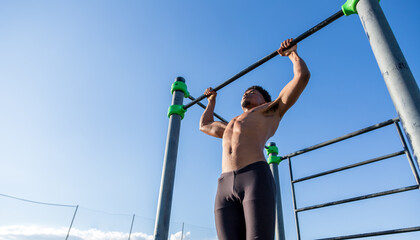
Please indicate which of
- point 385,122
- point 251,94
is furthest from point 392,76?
point 385,122

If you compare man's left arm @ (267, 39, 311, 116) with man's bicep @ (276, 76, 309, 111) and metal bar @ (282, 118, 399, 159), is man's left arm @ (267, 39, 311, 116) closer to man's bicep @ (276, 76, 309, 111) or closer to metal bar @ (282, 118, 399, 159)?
man's bicep @ (276, 76, 309, 111)

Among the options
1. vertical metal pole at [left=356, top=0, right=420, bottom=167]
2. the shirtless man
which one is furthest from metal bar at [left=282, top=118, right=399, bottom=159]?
vertical metal pole at [left=356, top=0, right=420, bottom=167]

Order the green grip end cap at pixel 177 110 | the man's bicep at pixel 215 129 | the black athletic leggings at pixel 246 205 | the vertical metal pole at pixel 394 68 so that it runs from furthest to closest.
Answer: the green grip end cap at pixel 177 110 → the man's bicep at pixel 215 129 → the black athletic leggings at pixel 246 205 → the vertical metal pole at pixel 394 68

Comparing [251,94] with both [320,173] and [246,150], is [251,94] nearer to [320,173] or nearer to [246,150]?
[246,150]

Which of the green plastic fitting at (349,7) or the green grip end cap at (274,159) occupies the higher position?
the green grip end cap at (274,159)

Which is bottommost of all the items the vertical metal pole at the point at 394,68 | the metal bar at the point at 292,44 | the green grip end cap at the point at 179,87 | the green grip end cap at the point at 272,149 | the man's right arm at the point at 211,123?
the vertical metal pole at the point at 394,68

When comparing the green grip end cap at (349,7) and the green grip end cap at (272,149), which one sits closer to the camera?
the green grip end cap at (349,7)

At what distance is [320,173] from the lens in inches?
110

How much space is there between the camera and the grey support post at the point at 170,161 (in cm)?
215

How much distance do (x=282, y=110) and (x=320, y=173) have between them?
4.45 ft

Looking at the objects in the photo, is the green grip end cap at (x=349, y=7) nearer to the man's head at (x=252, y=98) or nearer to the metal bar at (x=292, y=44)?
the metal bar at (x=292, y=44)

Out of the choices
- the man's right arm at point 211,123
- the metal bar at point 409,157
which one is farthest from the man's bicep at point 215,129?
the metal bar at point 409,157

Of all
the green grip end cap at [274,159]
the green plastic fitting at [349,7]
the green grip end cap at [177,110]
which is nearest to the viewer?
the green plastic fitting at [349,7]

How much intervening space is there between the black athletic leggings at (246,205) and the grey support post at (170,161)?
2.58 feet
